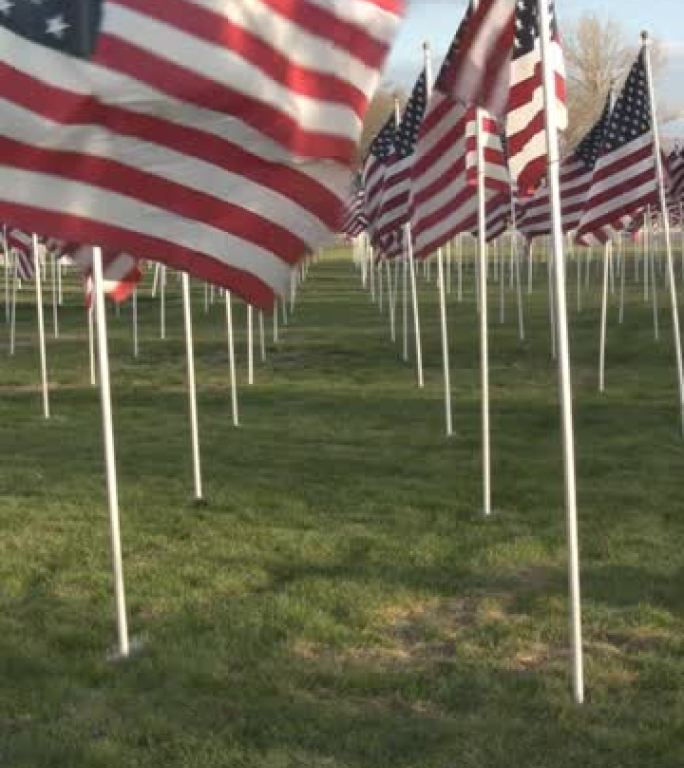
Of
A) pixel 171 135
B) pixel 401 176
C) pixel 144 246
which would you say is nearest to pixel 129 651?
pixel 144 246

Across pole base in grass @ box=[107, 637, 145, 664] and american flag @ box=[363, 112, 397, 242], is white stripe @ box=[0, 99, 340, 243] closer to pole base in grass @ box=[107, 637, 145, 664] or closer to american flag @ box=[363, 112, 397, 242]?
pole base in grass @ box=[107, 637, 145, 664]

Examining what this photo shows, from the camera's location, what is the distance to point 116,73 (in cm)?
501

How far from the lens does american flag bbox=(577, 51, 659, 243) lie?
12.9m

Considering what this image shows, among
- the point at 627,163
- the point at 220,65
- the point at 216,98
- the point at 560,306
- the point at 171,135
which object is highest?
the point at 627,163

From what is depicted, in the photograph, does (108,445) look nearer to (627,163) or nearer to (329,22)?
(329,22)

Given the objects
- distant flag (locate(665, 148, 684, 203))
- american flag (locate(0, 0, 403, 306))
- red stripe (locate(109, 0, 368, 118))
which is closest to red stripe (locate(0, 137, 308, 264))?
american flag (locate(0, 0, 403, 306))

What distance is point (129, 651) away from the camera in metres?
7.31

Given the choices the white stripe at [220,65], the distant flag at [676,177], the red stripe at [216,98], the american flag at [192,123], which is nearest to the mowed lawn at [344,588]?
the american flag at [192,123]

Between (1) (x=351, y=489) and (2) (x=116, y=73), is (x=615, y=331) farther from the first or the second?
(2) (x=116, y=73)

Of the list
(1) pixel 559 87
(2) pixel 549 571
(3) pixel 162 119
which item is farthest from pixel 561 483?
(3) pixel 162 119

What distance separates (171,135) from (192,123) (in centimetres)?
10

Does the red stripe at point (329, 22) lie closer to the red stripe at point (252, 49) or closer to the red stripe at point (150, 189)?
the red stripe at point (252, 49)

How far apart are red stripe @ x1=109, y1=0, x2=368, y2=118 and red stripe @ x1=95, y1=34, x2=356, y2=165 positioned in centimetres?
14

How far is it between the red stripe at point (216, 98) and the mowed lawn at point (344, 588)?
2794 mm
